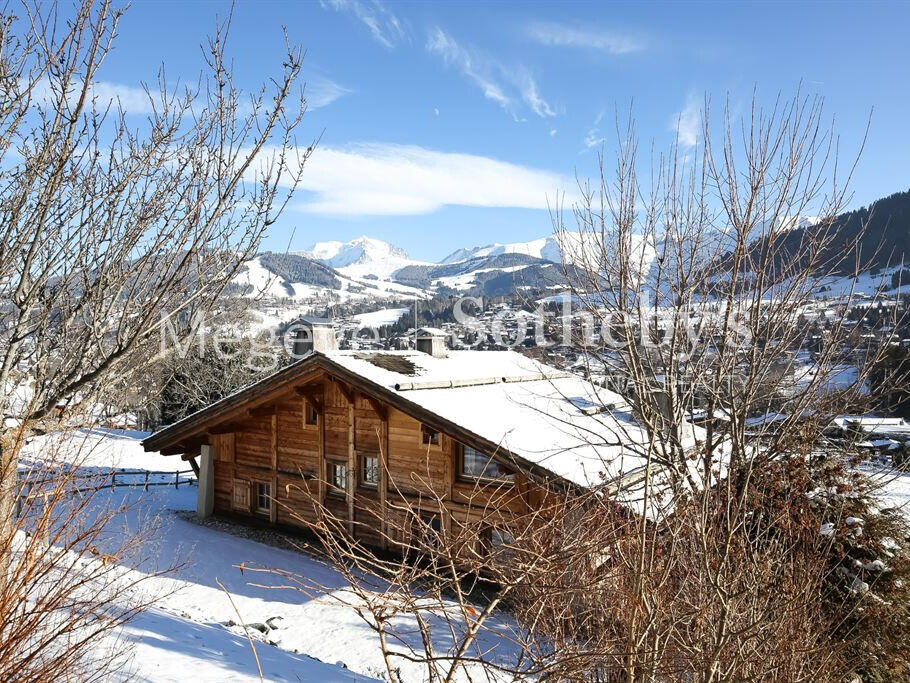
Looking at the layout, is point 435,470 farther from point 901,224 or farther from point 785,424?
point 901,224

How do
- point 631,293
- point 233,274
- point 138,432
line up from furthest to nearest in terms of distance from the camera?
point 138,432
point 631,293
point 233,274

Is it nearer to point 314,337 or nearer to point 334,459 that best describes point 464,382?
point 334,459

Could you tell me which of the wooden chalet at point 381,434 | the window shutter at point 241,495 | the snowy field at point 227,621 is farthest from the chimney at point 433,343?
the snowy field at point 227,621

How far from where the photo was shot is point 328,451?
1552 centimetres

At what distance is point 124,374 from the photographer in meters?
5.94

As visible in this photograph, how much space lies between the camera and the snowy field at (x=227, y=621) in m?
7.68

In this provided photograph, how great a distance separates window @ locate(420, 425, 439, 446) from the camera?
13.6 m

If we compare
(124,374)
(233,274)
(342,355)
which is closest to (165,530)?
(342,355)

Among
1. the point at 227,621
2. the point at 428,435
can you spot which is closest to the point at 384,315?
the point at 428,435

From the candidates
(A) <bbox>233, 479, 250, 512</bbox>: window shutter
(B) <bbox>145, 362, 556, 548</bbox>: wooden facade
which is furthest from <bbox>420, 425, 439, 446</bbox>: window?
(A) <bbox>233, 479, 250, 512</bbox>: window shutter

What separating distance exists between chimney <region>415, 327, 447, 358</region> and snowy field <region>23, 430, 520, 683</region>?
24.1ft

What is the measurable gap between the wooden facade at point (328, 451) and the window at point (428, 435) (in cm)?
2

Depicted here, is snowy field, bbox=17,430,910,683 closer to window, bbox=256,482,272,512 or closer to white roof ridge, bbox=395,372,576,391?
window, bbox=256,482,272,512

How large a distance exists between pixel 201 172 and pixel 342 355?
1005 centimetres
